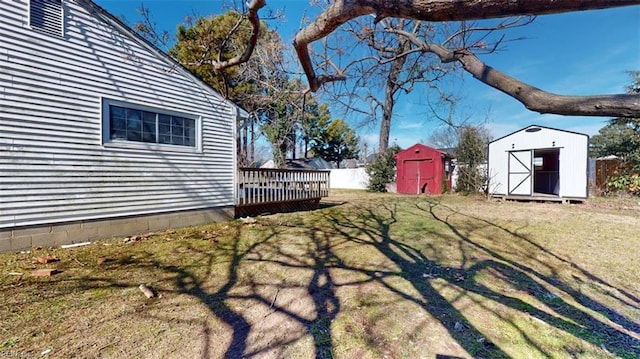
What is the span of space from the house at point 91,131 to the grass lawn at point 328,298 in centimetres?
59

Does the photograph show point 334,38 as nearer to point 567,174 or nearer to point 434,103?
point 434,103

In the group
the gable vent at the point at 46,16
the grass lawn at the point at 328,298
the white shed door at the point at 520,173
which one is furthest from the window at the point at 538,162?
the gable vent at the point at 46,16

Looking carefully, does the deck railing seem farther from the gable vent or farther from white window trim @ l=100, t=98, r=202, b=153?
the gable vent

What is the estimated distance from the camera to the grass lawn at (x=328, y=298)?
82.3 inches

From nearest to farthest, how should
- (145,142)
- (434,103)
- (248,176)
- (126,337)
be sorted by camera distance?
1. (126,337)
2. (145,142)
3. (248,176)
4. (434,103)

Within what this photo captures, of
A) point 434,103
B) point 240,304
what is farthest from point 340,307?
point 434,103

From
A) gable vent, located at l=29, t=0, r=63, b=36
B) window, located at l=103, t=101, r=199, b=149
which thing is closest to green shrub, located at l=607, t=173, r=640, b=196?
window, located at l=103, t=101, r=199, b=149

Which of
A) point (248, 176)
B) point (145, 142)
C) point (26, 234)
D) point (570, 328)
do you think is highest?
point (145, 142)

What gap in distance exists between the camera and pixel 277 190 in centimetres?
802

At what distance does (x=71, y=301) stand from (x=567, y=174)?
1429 centimetres

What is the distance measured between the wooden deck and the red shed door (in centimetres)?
800

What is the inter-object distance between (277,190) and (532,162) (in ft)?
34.0

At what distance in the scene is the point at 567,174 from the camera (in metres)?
10.6

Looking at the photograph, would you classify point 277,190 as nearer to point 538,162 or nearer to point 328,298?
point 328,298
